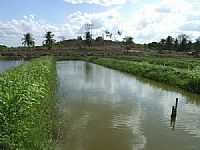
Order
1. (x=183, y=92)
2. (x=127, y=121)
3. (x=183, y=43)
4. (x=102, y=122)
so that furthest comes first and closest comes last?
1. (x=183, y=43)
2. (x=183, y=92)
3. (x=127, y=121)
4. (x=102, y=122)

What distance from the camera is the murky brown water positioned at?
10.8 meters

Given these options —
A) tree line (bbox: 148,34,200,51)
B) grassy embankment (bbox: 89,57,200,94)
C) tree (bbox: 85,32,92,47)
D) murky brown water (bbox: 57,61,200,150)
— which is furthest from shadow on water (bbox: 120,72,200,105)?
tree (bbox: 85,32,92,47)

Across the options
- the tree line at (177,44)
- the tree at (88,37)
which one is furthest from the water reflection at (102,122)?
the tree at (88,37)

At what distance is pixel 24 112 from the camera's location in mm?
8664

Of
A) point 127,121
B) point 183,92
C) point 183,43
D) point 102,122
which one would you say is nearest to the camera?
point 102,122

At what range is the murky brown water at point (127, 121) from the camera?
10820mm

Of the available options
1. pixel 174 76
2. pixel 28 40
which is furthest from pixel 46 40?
pixel 174 76

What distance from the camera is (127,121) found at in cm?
1379

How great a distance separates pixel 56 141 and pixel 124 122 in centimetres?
413

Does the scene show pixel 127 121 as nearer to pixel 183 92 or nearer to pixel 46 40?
pixel 183 92

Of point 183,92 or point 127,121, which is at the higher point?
point 127,121

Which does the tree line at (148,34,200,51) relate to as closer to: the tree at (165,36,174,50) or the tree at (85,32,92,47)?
the tree at (165,36,174,50)

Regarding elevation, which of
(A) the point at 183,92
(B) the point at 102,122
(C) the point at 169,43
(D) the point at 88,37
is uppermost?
(D) the point at 88,37

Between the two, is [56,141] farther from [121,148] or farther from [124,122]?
→ [124,122]
